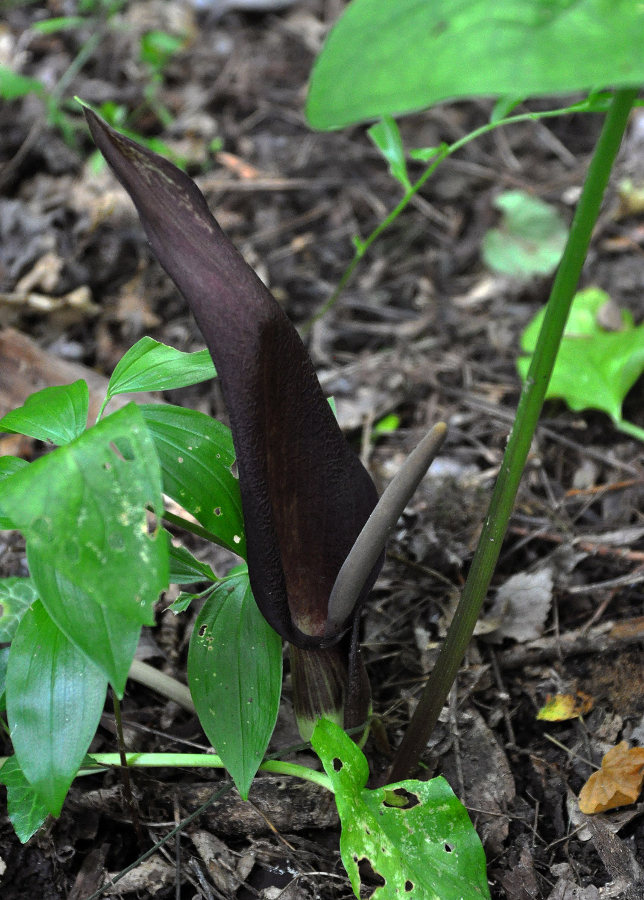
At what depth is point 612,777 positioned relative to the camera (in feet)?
4.17

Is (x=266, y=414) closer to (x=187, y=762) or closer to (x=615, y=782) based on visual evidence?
(x=187, y=762)

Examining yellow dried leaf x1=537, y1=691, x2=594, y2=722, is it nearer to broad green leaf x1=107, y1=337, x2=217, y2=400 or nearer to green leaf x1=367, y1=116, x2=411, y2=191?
broad green leaf x1=107, y1=337, x2=217, y2=400

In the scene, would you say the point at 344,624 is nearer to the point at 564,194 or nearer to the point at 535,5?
the point at 535,5

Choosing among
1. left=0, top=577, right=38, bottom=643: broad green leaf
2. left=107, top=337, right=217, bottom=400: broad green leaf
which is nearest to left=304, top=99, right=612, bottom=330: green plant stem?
left=107, top=337, right=217, bottom=400: broad green leaf

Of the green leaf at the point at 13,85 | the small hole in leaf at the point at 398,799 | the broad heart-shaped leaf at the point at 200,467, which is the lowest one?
the small hole in leaf at the point at 398,799

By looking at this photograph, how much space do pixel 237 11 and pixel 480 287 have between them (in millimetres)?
1857

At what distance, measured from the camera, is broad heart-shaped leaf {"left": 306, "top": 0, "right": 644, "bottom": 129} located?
0.57m

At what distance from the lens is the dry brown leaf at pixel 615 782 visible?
125 centimetres

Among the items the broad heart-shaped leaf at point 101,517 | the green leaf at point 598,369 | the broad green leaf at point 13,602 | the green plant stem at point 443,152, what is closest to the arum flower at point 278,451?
the broad heart-shaped leaf at point 101,517

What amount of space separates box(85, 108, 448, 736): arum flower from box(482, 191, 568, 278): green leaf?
4.93 ft

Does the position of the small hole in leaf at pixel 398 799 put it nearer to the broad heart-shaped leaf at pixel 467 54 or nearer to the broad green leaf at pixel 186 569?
the broad green leaf at pixel 186 569

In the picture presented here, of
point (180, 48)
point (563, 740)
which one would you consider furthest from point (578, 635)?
point (180, 48)

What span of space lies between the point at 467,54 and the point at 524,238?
203 centimetres

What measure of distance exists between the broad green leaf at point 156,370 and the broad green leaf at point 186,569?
24 cm
